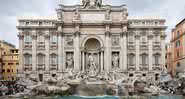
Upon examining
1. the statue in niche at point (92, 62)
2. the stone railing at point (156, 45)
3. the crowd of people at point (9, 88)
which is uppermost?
the stone railing at point (156, 45)

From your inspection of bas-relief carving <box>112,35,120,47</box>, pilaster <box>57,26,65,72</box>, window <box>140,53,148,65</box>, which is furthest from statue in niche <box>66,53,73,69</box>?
window <box>140,53,148,65</box>

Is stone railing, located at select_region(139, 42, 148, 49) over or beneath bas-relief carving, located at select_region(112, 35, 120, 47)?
beneath

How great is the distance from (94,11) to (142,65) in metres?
13.9

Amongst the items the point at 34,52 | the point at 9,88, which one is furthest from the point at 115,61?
the point at 9,88

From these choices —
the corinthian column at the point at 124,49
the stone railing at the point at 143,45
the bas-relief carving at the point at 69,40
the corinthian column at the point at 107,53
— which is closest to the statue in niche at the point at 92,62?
the corinthian column at the point at 107,53

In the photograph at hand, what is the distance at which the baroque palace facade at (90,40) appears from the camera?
51.1 meters

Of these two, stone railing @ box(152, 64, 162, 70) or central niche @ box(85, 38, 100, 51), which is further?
central niche @ box(85, 38, 100, 51)

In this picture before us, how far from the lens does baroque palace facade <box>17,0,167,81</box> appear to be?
5106cm

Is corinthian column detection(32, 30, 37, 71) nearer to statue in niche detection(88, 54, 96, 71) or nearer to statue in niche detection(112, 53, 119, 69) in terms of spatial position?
statue in niche detection(88, 54, 96, 71)

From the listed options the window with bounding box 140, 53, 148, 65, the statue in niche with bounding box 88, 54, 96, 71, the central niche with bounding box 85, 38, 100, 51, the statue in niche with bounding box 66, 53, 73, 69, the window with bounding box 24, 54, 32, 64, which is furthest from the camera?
the central niche with bounding box 85, 38, 100, 51

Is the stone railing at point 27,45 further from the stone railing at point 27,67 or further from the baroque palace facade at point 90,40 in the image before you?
the stone railing at point 27,67

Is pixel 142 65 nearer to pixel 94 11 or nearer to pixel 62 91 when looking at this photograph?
pixel 94 11

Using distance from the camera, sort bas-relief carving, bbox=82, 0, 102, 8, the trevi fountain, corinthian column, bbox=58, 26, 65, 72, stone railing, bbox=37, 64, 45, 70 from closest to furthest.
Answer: corinthian column, bbox=58, 26, 65, 72 < the trevi fountain < stone railing, bbox=37, 64, 45, 70 < bas-relief carving, bbox=82, 0, 102, 8

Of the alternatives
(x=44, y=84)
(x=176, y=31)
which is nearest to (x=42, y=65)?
(x=44, y=84)
